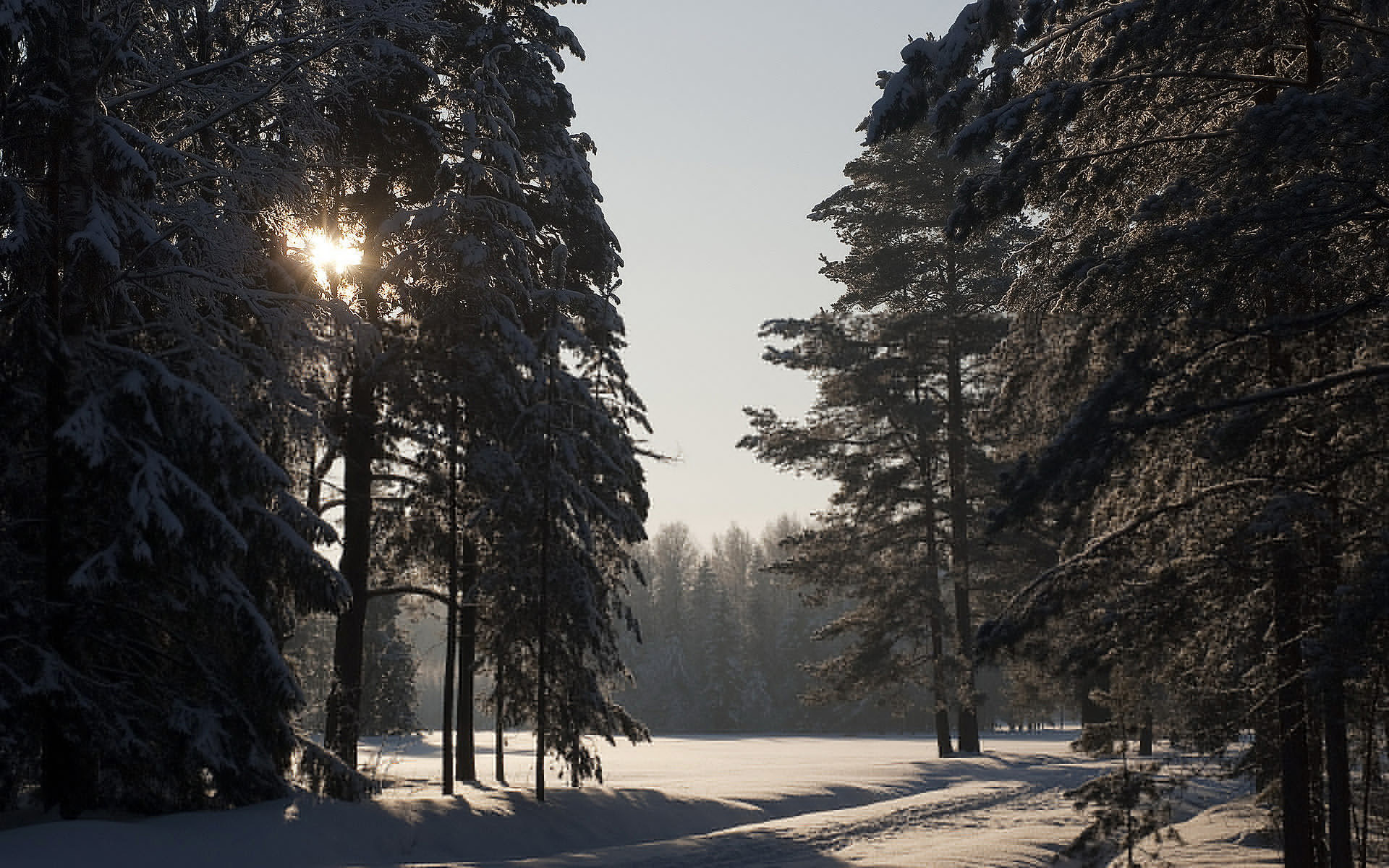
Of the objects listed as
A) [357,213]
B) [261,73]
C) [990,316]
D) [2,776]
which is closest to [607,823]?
[2,776]

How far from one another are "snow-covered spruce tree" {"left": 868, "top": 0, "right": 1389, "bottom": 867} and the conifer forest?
2.2 inches

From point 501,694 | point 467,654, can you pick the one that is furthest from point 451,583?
point 501,694

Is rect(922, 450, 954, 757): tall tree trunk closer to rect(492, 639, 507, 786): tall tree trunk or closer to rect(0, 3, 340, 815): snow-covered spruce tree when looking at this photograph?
rect(492, 639, 507, 786): tall tree trunk

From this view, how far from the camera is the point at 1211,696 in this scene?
41.4 ft

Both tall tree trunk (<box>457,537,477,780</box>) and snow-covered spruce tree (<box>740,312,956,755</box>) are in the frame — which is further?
snow-covered spruce tree (<box>740,312,956,755</box>)

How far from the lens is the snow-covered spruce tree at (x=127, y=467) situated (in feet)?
39.4

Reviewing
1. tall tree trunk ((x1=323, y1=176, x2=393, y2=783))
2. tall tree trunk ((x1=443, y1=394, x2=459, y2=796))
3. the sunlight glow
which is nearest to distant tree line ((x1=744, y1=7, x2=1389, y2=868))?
tall tree trunk ((x1=443, y1=394, x2=459, y2=796))

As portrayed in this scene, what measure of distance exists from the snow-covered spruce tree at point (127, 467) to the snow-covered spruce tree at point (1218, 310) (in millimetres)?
8202

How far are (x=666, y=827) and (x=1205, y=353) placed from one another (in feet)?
39.1

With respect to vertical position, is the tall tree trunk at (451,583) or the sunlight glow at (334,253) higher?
the sunlight glow at (334,253)

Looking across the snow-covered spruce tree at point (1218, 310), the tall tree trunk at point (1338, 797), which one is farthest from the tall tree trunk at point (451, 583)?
the tall tree trunk at point (1338, 797)

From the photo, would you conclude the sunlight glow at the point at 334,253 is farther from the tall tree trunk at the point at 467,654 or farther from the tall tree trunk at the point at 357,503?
the tall tree trunk at the point at 467,654

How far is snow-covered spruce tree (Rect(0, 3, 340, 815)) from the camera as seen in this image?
473 inches

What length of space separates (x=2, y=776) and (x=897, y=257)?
27.9 metres
